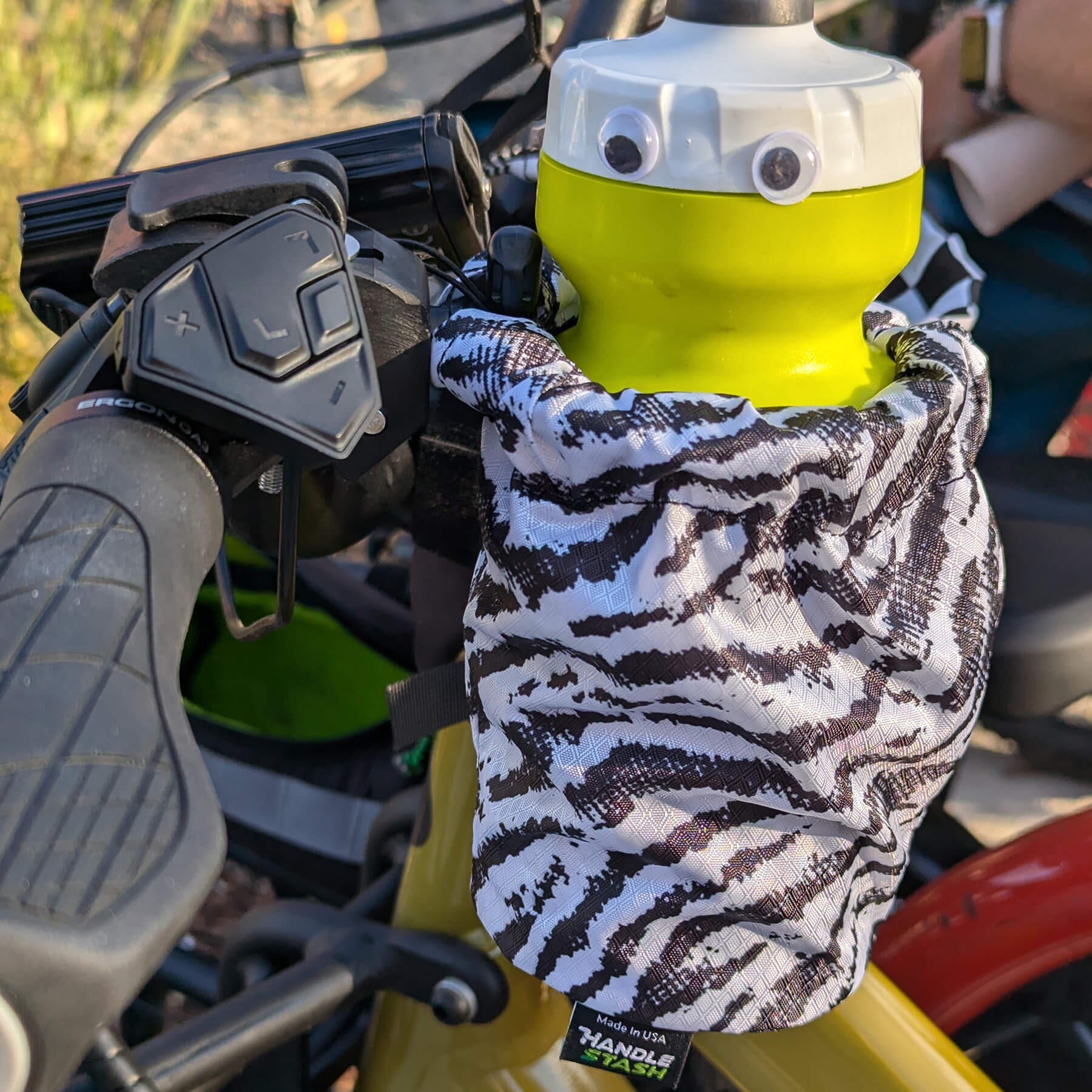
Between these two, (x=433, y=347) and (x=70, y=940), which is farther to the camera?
(x=433, y=347)

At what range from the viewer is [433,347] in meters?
0.51

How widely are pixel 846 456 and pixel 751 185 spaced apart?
4.9 inches

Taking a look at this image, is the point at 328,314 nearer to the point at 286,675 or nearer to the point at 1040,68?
the point at 1040,68

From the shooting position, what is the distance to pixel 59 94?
256 centimetres

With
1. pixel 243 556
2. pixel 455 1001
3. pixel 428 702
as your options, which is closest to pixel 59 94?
pixel 243 556

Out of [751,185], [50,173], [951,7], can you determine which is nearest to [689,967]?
[751,185]

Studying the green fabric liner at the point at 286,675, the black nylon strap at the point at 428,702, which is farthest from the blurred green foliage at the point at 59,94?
the black nylon strap at the point at 428,702

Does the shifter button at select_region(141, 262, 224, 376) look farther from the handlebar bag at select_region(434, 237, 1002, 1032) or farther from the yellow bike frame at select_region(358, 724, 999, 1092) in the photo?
the yellow bike frame at select_region(358, 724, 999, 1092)

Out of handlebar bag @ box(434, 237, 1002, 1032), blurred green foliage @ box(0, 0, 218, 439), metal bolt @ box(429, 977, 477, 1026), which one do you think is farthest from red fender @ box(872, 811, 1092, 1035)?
blurred green foliage @ box(0, 0, 218, 439)

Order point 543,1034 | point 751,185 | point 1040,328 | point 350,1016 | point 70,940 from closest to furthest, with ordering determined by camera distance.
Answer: point 70,940 → point 751,185 → point 543,1034 → point 350,1016 → point 1040,328

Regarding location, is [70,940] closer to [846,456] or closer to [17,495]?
[17,495]

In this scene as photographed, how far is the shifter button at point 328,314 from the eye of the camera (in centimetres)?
39

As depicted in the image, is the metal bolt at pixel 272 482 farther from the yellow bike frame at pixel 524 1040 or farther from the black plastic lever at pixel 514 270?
the yellow bike frame at pixel 524 1040

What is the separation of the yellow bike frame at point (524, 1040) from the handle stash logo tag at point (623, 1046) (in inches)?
3.3
